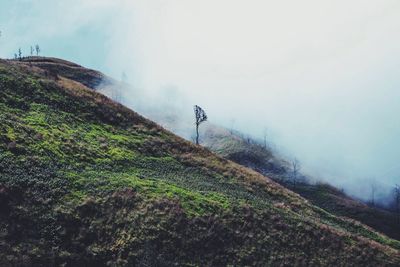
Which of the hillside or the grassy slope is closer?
the hillside

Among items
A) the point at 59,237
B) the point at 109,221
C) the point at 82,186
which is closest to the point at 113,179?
the point at 82,186

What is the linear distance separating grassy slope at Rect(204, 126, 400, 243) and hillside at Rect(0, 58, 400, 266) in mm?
61960

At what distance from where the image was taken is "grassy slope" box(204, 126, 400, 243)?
144m

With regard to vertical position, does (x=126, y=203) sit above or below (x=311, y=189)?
below

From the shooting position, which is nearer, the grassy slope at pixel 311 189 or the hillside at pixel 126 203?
the hillside at pixel 126 203

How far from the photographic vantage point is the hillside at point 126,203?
48.6m

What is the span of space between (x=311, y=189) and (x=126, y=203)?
395 ft

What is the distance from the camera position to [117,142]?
8100cm

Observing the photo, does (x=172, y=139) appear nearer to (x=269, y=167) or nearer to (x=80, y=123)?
(x=80, y=123)

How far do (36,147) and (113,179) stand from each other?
Result: 11.7 metres

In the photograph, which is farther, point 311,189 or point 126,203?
point 311,189

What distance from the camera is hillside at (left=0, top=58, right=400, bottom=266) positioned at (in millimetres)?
48625

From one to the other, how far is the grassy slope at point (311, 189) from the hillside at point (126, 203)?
62.0 metres

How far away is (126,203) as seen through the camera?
55.7 m
